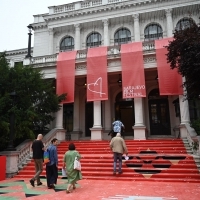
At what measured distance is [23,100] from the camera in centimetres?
1224

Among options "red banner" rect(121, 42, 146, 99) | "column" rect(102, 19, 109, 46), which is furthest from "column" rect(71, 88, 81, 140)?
"red banner" rect(121, 42, 146, 99)

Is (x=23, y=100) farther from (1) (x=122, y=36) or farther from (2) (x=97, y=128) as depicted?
(1) (x=122, y=36)

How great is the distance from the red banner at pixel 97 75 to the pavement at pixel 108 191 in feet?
25.7

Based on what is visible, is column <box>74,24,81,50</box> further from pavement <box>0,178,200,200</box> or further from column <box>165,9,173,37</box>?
pavement <box>0,178,200,200</box>

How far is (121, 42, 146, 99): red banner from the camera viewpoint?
1489 cm

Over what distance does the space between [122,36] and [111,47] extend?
557 cm

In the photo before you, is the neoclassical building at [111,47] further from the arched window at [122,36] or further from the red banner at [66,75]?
the red banner at [66,75]

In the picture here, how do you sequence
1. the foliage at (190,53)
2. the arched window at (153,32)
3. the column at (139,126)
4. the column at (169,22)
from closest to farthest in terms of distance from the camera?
the foliage at (190,53)
the column at (139,126)
the column at (169,22)
the arched window at (153,32)

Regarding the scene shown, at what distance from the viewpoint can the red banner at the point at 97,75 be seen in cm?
1552

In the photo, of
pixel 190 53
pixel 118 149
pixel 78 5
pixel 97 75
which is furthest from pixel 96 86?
pixel 78 5

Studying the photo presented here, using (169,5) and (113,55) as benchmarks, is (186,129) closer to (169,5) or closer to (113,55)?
(113,55)

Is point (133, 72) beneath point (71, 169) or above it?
above

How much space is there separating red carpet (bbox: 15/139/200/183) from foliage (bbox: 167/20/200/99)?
335cm

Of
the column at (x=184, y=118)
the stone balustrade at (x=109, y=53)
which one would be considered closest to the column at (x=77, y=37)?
the stone balustrade at (x=109, y=53)
